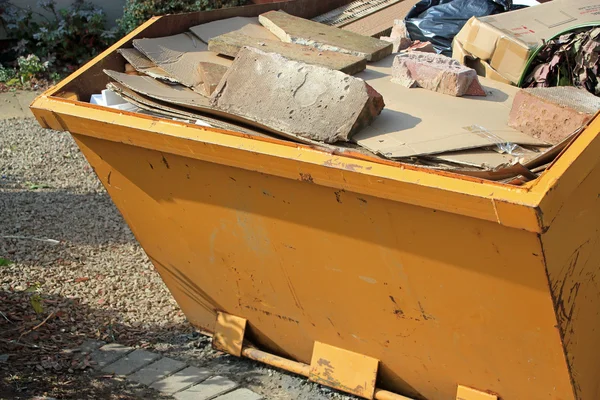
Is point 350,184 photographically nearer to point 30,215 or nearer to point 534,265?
point 534,265

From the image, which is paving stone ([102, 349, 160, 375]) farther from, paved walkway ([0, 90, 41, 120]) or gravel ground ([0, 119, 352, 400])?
paved walkway ([0, 90, 41, 120])

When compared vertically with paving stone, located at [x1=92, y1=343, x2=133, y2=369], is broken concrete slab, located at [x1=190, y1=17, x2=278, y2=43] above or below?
above

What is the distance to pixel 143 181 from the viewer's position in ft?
9.39

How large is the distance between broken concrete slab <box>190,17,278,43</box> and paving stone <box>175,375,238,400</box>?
61.2 inches

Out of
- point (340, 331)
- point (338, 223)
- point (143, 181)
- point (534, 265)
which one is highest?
point (534, 265)

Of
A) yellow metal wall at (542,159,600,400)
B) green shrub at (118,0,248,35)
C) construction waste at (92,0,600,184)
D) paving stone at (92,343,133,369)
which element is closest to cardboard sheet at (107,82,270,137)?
construction waste at (92,0,600,184)

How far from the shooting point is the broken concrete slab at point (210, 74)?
2.84 metres

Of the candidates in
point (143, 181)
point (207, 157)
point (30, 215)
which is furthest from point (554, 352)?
point (30, 215)

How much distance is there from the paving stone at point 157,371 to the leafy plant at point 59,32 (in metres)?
4.89

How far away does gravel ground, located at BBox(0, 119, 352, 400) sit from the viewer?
3.10 meters

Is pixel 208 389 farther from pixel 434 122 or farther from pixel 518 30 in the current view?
pixel 518 30

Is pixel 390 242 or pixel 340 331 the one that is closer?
pixel 390 242

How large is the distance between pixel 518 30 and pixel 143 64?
169 centimetres

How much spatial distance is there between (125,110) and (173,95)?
213 mm
